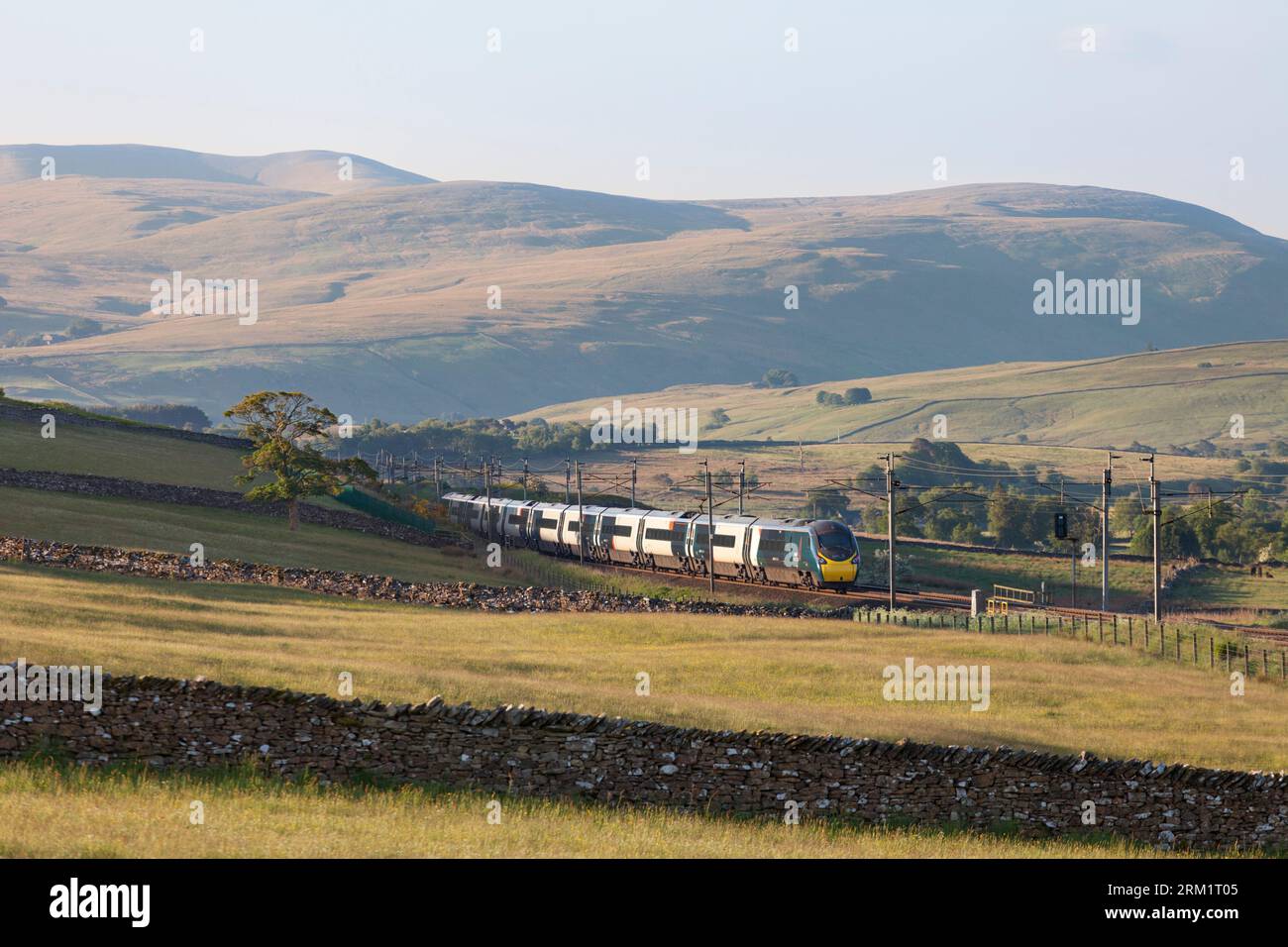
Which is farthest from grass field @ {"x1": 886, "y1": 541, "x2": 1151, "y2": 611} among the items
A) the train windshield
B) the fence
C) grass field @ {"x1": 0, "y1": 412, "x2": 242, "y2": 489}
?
grass field @ {"x1": 0, "y1": 412, "x2": 242, "y2": 489}

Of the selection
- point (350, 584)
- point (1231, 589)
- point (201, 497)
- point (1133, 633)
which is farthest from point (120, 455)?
point (1231, 589)

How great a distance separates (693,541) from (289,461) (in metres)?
26.2

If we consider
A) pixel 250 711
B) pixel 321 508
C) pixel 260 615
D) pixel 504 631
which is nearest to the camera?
pixel 250 711

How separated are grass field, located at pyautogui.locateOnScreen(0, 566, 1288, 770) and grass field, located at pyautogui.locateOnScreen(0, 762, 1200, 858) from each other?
4187mm

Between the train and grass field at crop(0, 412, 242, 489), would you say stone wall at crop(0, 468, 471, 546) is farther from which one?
the train

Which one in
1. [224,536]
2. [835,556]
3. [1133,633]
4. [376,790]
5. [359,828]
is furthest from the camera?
[835,556]

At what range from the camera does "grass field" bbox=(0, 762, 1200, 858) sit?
54.4 feet

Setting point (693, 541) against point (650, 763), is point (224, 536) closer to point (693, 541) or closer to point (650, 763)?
point (693, 541)

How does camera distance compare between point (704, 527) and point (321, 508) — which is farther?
point (321, 508)

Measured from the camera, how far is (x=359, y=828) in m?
18.9
